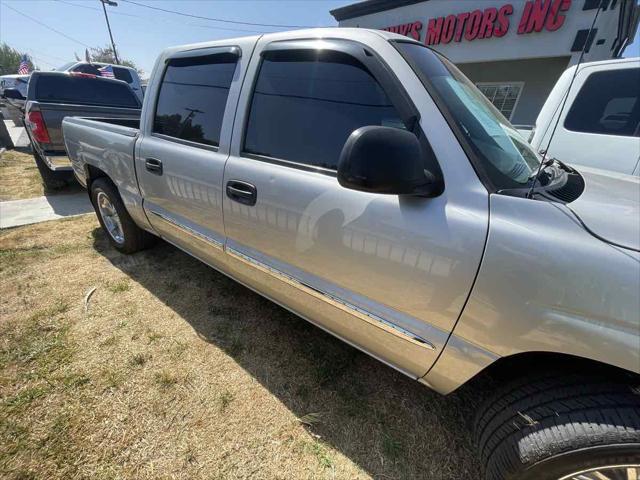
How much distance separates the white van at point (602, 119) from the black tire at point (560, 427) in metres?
3.02

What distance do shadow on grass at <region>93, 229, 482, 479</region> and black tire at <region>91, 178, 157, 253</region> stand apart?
698 mm

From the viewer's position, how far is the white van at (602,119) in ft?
9.81

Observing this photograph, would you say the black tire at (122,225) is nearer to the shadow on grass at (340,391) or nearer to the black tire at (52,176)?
the shadow on grass at (340,391)

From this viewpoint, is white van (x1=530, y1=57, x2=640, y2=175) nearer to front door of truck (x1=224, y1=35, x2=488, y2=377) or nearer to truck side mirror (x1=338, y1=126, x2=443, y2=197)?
front door of truck (x1=224, y1=35, x2=488, y2=377)

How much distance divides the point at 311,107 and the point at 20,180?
7.18 meters

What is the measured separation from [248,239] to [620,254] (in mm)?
1642

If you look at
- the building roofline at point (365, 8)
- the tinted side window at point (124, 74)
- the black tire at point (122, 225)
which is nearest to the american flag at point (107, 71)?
the tinted side window at point (124, 74)

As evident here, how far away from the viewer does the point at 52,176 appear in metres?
5.00

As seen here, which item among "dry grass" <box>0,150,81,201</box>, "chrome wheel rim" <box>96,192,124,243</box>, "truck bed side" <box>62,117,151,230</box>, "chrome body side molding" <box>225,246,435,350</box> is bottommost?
"dry grass" <box>0,150,81,201</box>

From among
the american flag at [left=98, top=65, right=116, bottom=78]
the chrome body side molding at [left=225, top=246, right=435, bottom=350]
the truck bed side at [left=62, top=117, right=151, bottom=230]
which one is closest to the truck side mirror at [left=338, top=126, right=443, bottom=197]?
the chrome body side molding at [left=225, top=246, right=435, bottom=350]

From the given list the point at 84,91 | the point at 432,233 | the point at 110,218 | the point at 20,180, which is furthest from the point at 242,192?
the point at 20,180

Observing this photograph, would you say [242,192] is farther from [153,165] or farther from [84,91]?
[84,91]

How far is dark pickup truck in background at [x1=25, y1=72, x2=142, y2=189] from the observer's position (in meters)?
4.39

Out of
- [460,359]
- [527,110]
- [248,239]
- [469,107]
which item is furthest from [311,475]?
[527,110]
